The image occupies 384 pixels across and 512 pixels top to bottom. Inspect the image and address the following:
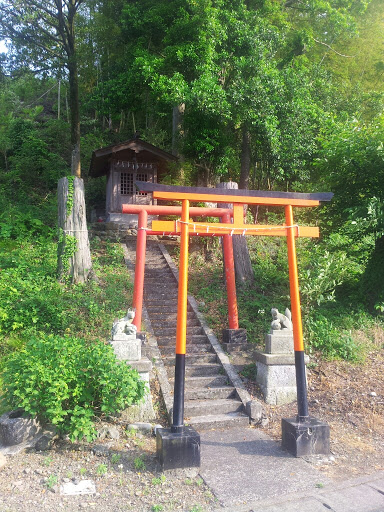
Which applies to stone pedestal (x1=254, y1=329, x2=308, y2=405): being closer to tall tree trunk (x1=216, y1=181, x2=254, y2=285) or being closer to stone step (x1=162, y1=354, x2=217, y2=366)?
stone step (x1=162, y1=354, x2=217, y2=366)

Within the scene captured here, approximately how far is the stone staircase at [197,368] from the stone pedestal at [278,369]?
436 millimetres

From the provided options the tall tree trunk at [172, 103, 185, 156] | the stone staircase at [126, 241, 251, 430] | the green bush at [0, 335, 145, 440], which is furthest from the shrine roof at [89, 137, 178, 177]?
the green bush at [0, 335, 145, 440]

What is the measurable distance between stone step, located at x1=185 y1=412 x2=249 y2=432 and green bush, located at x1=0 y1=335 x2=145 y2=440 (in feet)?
4.33

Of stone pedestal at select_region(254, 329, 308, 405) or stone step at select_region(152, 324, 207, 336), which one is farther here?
stone step at select_region(152, 324, 207, 336)

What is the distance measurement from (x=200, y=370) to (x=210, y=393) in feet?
2.23

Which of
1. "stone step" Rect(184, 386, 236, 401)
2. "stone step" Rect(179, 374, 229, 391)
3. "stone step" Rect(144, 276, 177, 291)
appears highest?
"stone step" Rect(144, 276, 177, 291)

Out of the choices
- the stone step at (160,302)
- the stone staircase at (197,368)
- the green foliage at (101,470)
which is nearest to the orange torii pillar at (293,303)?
the green foliage at (101,470)

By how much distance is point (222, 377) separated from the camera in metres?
7.45

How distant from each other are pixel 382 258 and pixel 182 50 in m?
8.59

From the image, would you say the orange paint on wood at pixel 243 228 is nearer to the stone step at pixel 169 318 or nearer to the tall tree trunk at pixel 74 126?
the stone step at pixel 169 318

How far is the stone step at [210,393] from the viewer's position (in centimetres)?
696

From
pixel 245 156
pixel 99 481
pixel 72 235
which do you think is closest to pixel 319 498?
pixel 99 481

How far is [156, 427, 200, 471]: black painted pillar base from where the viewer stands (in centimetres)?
483

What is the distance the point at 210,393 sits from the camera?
278 inches
